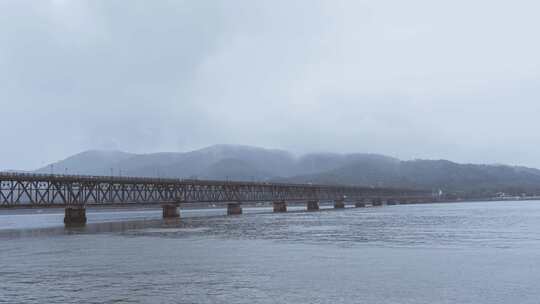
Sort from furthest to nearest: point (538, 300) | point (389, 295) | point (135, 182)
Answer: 1. point (135, 182)
2. point (389, 295)
3. point (538, 300)

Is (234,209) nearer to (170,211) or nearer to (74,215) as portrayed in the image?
(170,211)

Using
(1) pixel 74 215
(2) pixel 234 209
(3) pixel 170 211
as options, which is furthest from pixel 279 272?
(2) pixel 234 209

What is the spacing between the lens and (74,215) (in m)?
125

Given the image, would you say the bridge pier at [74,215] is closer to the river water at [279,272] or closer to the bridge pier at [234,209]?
the river water at [279,272]

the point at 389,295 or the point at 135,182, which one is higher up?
the point at 135,182

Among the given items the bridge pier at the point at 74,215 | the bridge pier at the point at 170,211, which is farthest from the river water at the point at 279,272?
the bridge pier at the point at 170,211

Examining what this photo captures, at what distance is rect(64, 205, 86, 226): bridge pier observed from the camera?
405 ft

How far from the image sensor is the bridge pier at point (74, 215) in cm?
12352

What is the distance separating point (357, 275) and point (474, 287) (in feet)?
25.6

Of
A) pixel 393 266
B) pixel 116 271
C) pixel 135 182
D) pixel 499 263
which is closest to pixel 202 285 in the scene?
pixel 116 271

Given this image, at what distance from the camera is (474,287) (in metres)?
31.1

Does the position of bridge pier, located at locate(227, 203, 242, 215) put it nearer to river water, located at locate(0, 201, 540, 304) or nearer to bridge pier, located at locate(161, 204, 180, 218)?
bridge pier, located at locate(161, 204, 180, 218)

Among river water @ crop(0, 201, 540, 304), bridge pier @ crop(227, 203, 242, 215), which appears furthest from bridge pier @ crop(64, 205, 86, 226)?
bridge pier @ crop(227, 203, 242, 215)

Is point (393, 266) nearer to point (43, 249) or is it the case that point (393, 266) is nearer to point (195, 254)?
point (195, 254)
